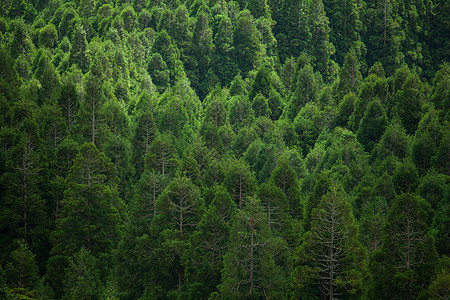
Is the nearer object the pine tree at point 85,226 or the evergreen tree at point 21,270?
the evergreen tree at point 21,270

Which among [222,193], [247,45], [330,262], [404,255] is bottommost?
[247,45]

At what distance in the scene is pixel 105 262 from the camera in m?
80.6

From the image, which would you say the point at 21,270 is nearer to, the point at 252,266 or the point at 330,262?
the point at 252,266

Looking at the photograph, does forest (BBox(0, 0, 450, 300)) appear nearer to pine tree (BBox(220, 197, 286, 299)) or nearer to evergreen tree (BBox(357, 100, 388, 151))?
pine tree (BBox(220, 197, 286, 299))

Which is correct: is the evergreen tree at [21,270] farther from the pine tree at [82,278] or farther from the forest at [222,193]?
the pine tree at [82,278]

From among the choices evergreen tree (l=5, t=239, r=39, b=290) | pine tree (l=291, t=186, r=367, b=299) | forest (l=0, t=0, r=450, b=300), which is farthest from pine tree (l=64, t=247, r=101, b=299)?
pine tree (l=291, t=186, r=367, b=299)

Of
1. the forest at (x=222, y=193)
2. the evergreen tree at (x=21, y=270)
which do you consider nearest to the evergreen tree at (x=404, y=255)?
the forest at (x=222, y=193)

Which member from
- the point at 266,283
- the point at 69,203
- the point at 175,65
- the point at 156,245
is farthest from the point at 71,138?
the point at 175,65

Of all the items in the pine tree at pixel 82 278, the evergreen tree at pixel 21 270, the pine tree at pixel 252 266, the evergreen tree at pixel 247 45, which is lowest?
the evergreen tree at pixel 247 45

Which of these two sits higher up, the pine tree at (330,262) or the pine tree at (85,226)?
the pine tree at (330,262)

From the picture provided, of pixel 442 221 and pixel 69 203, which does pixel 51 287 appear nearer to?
pixel 69 203

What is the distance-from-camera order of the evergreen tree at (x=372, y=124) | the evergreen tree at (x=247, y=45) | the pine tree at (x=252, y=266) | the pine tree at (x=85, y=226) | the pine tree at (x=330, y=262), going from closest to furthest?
the pine tree at (x=330, y=262), the pine tree at (x=252, y=266), the pine tree at (x=85, y=226), the evergreen tree at (x=372, y=124), the evergreen tree at (x=247, y=45)

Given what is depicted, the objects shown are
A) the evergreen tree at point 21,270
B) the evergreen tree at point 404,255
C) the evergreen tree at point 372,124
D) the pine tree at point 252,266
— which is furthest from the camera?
the evergreen tree at point 372,124

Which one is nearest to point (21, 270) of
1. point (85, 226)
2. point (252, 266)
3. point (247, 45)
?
point (85, 226)
